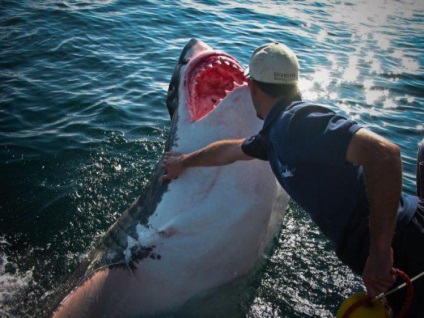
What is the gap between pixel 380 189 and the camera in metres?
2.06

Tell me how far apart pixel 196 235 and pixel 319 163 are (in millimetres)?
1215

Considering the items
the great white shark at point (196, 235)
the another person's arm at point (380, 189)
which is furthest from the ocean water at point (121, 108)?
Answer: the another person's arm at point (380, 189)

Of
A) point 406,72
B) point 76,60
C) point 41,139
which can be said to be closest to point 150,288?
point 41,139

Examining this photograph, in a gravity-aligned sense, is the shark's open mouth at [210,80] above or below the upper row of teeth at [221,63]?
below

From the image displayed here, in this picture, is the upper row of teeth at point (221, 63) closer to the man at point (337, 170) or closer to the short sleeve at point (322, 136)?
the man at point (337, 170)

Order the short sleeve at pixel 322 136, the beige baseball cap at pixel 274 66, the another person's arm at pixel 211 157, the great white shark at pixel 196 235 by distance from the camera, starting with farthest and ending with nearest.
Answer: the great white shark at pixel 196 235
the another person's arm at pixel 211 157
the beige baseball cap at pixel 274 66
the short sleeve at pixel 322 136

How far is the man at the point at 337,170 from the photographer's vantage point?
208cm

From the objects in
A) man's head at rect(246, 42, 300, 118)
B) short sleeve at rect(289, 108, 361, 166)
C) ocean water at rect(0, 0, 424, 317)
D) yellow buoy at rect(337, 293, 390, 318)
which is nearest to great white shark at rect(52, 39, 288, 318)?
man's head at rect(246, 42, 300, 118)

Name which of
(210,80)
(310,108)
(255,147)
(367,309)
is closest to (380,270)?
(367,309)

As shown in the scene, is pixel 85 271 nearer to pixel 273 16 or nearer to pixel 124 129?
pixel 124 129

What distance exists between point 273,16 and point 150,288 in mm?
13699

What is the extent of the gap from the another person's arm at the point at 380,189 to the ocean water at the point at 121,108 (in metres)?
1.73

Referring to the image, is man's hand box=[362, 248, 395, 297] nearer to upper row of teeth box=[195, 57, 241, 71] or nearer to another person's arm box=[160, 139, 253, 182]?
another person's arm box=[160, 139, 253, 182]

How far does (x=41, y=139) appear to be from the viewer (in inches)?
249
